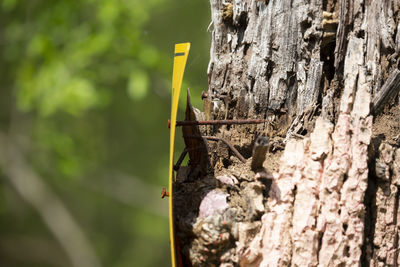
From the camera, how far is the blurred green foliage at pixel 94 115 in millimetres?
2498

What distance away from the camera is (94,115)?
392 cm

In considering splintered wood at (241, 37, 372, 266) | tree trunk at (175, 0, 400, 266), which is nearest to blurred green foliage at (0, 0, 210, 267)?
tree trunk at (175, 0, 400, 266)

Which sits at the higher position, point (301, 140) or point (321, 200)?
point (301, 140)

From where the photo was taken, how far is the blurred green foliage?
250 centimetres

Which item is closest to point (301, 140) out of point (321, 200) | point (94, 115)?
point (321, 200)

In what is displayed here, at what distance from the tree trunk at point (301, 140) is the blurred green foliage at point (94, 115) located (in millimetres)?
1577

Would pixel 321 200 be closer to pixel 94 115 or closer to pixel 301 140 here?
pixel 301 140

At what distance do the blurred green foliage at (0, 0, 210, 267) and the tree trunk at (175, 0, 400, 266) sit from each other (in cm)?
158

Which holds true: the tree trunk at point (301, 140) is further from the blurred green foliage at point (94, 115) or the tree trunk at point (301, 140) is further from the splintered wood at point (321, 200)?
the blurred green foliage at point (94, 115)

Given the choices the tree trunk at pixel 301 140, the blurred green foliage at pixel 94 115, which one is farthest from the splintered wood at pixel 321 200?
the blurred green foliage at pixel 94 115

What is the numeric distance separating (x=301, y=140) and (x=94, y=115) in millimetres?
3410

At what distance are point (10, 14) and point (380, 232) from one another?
3496 mm

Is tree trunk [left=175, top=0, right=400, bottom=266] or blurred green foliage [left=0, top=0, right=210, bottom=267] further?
blurred green foliage [left=0, top=0, right=210, bottom=267]

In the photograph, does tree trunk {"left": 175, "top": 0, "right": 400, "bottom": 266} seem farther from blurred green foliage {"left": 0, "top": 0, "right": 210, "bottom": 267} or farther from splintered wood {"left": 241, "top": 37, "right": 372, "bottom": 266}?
blurred green foliage {"left": 0, "top": 0, "right": 210, "bottom": 267}
